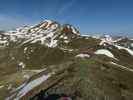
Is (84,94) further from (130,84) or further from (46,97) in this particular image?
(130,84)

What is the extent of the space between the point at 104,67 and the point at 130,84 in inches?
412

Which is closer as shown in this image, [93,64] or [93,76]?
[93,76]

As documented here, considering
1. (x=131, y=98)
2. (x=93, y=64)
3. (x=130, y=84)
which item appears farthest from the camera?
(x=93, y=64)

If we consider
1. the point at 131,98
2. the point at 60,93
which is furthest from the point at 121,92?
the point at 60,93

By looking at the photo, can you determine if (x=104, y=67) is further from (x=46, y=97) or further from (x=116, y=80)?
(x=46, y=97)

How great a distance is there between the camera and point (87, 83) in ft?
199

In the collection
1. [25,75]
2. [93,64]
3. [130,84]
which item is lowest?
[25,75]

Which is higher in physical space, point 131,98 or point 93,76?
point 93,76

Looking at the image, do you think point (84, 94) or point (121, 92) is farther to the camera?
point (121, 92)

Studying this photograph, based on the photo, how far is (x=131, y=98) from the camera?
60.1m

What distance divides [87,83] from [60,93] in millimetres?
6388

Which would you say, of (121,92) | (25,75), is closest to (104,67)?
(121,92)

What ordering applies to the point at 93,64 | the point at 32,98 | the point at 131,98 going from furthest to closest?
1. the point at 93,64
2. the point at 32,98
3. the point at 131,98

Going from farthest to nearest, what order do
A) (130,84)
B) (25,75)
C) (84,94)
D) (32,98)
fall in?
(25,75) → (130,84) → (32,98) → (84,94)
